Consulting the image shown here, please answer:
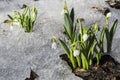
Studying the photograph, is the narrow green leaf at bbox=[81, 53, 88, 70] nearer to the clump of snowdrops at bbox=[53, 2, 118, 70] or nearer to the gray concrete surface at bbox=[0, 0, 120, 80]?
the clump of snowdrops at bbox=[53, 2, 118, 70]

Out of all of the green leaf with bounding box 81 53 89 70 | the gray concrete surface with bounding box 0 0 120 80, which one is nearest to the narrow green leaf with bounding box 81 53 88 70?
the green leaf with bounding box 81 53 89 70

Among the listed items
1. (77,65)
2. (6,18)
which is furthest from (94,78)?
(6,18)

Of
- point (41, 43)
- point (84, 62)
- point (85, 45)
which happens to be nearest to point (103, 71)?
point (84, 62)

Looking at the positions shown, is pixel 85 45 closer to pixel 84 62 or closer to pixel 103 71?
pixel 84 62

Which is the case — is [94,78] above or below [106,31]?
below

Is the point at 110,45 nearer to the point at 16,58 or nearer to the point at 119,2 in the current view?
the point at 16,58

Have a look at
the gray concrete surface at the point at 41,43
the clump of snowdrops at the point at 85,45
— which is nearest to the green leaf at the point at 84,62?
the clump of snowdrops at the point at 85,45
